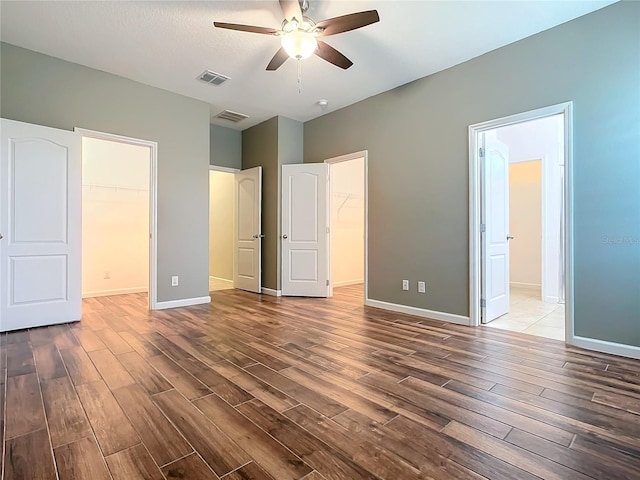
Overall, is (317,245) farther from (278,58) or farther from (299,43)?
(299,43)

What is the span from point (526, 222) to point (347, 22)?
5594 mm

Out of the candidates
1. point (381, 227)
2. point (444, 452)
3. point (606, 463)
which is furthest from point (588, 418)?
point (381, 227)

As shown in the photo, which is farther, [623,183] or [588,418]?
[623,183]

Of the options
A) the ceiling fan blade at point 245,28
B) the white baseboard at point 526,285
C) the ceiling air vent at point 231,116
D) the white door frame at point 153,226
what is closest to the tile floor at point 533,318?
the white baseboard at point 526,285

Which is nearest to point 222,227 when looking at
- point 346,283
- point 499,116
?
point 346,283

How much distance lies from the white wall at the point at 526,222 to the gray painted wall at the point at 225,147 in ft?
17.0

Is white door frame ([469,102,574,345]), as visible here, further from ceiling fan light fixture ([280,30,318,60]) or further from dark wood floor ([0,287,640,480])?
ceiling fan light fixture ([280,30,318,60])

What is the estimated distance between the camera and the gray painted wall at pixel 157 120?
3.35 meters

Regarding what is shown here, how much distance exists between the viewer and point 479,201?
347 cm

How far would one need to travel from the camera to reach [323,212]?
5102 millimetres

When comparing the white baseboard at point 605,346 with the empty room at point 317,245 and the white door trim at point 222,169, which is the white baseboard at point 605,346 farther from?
the white door trim at point 222,169

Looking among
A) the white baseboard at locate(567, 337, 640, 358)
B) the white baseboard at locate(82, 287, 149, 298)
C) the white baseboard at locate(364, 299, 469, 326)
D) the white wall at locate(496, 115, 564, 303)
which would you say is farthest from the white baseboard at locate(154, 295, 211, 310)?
the white wall at locate(496, 115, 564, 303)

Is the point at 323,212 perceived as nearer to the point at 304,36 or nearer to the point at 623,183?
the point at 304,36

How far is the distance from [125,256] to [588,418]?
603 centimetres
